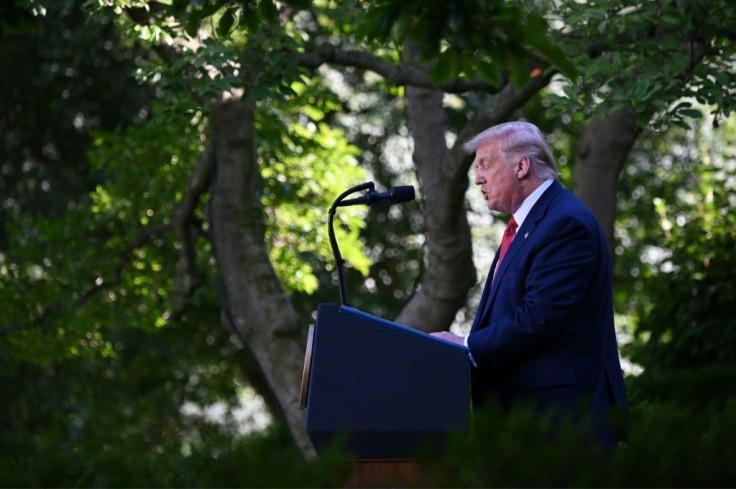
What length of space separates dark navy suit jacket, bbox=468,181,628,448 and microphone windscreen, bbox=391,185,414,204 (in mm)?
394

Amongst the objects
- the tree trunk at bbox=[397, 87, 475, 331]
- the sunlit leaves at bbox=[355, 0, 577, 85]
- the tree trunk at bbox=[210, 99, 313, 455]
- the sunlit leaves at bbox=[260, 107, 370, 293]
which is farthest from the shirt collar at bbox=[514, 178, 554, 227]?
the sunlit leaves at bbox=[260, 107, 370, 293]

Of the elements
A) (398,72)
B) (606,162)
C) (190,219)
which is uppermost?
(398,72)

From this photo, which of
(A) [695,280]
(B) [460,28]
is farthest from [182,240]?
(B) [460,28]

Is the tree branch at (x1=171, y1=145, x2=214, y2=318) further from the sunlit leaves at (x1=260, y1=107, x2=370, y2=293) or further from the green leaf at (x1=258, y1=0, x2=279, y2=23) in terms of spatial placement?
the green leaf at (x1=258, y1=0, x2=279, y2=23)

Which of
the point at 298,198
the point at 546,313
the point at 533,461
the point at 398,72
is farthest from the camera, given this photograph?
the point at 298,198

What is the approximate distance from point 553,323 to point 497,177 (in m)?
0.65

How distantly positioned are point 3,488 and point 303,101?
10.1m

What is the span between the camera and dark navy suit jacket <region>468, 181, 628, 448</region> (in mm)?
3477

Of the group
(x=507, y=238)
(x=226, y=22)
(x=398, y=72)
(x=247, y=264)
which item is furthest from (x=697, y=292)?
(x=226, y=22)

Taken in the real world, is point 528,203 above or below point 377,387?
above

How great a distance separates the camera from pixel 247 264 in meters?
8.54

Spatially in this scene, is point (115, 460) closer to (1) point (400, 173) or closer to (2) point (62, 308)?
(2) point (62, 308)

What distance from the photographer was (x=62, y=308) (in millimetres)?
11312

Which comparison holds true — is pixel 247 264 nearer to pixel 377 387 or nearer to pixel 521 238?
pixel 521 238
